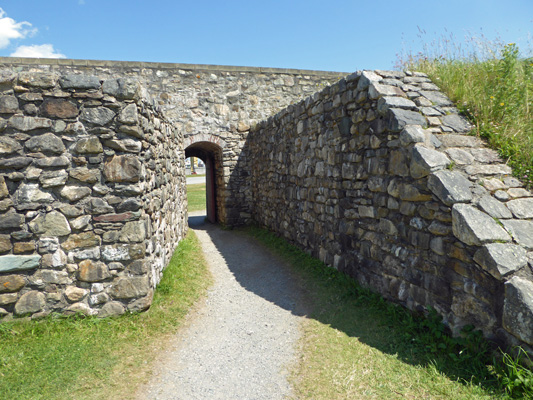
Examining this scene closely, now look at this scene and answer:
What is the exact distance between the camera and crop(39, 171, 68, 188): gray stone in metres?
3.75

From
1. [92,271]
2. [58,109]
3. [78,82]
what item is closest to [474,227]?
[92,271]

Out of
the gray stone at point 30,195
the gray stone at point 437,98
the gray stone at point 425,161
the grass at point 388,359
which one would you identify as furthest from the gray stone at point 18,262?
the gray stone at point 437,98

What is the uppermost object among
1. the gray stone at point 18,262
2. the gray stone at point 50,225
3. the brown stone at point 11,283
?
the gray stone at point 50,225

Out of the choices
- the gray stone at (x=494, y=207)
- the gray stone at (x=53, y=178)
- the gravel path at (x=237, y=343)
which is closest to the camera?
the gravel path at (x=237, y=343)

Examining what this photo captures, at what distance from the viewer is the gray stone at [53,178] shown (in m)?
3.75

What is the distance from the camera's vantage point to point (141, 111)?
13.9ft

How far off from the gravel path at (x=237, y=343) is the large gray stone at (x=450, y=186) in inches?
86.9

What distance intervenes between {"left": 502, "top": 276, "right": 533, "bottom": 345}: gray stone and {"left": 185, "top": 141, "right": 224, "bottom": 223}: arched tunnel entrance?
8.70 metres

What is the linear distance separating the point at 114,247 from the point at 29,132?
1561mm

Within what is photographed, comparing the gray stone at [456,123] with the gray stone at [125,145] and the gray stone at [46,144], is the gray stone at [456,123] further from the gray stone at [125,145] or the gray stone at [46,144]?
the gray stone at [46,144]

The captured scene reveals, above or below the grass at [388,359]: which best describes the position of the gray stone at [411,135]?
above

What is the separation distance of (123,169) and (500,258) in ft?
12.8

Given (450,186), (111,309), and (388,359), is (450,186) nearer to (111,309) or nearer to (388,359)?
(388,359)

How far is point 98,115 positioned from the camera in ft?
12.7
